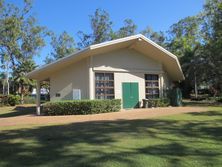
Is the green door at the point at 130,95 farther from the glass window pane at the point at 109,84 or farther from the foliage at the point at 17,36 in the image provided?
the foliage at the point at 17,36

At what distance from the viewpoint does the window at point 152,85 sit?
75.5 ft

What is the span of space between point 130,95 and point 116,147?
14.2 meters

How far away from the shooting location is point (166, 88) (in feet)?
82.0

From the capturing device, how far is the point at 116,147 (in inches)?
305

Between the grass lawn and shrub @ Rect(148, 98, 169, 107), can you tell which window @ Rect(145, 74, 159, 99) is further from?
the grass lawn

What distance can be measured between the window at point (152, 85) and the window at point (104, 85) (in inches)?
124

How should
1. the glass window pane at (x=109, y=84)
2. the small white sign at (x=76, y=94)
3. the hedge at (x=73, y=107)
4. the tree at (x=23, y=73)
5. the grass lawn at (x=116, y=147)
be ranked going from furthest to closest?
the tree at (x=23, y=73) → the glass window pane at (x=109, y=84) → the small white sign at (x=76, y=94) → the hedge at (x=73, y=107) → the grass lawn at (x=116, y=147)

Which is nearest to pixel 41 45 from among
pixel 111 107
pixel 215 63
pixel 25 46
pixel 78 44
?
pixel 25 46

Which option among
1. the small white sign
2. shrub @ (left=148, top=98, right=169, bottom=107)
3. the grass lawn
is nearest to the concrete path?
the grass lawn

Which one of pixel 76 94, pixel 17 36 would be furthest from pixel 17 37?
pixel 76 94

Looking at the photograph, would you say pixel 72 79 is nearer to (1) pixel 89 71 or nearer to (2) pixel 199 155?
(1) pixel 89 71

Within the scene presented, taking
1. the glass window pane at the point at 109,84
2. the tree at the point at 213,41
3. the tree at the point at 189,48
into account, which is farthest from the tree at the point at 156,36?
the glass window pane at the point at 109,84

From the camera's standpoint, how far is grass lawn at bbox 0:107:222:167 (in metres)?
6.45

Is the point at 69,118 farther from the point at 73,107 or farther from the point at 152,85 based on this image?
the point at 152,85
